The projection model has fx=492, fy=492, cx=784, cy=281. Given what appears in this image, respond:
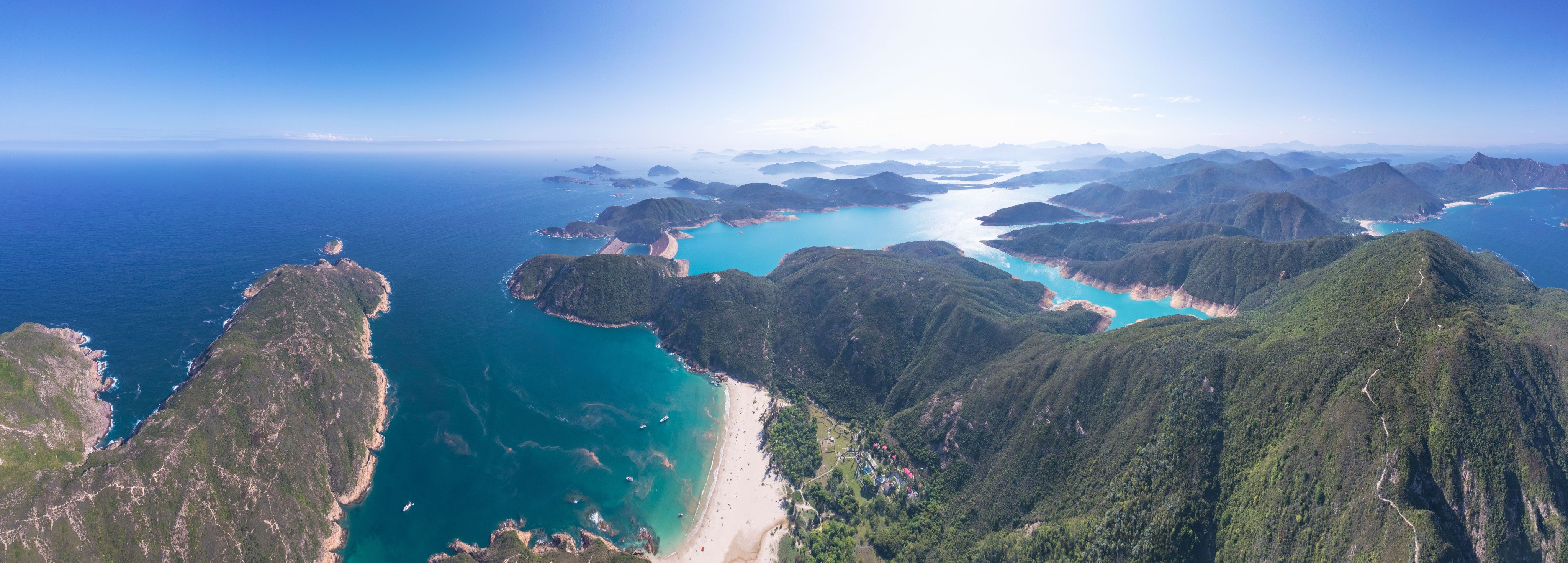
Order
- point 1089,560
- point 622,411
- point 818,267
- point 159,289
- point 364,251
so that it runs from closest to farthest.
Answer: point 1089,560, point 622,411, point 159,289, point 818,267, point 364,251

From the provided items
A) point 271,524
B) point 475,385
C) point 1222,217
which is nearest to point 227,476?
point 271,524

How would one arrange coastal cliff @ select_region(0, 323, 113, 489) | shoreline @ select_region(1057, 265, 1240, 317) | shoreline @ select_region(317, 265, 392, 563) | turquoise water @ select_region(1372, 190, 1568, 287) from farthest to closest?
turquoise water @ select_region(1372, 190, 1568, 287) < shoreline @ select_region(1057, 265, 1240, 317) < shoreline @ select_region(317, 265, 392, 563) < coastal cliff @ select_region(0, 323, 113, 489)

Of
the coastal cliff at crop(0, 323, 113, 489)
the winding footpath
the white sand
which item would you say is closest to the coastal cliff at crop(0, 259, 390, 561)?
the coastal cliff at crop(0, 323, 113, 489)

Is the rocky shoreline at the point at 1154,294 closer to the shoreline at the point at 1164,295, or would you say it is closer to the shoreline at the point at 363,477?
the shoreline at the point at 1164,295

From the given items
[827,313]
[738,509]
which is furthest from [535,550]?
[827,313]

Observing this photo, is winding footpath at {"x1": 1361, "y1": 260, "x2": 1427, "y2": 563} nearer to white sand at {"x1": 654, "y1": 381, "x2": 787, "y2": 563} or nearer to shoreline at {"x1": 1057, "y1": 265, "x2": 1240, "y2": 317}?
white sand at {"x1": 654, "y1": 381, "x2": 787, "y2": 563}

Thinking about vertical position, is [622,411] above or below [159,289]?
below

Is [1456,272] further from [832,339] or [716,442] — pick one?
[716,442]

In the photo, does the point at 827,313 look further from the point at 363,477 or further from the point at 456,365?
the point at 363,477
